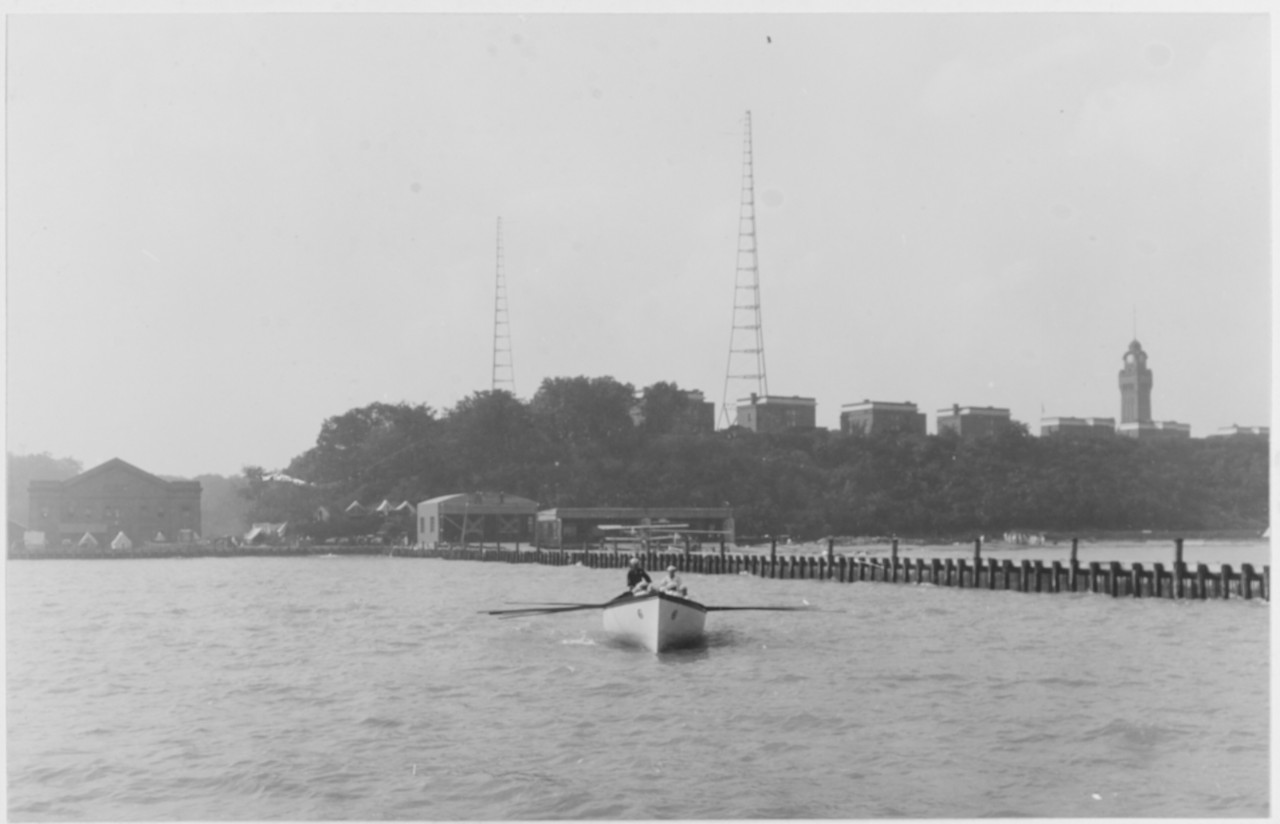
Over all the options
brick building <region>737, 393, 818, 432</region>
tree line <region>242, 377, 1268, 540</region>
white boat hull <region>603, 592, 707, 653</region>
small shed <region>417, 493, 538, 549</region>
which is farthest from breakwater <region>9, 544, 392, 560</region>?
white boat hull <region>603, 592, 707, 653</region>

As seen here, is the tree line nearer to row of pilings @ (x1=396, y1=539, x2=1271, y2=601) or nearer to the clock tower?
the clock tower

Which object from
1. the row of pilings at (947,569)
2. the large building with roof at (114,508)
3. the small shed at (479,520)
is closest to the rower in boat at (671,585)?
the row of pilings at (947,569)

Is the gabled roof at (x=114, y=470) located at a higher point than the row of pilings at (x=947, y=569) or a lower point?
higher

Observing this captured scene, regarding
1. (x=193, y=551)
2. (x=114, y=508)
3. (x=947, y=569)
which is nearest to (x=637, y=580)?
(x=947, y=569)

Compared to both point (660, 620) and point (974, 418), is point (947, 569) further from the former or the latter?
point (974, 418)

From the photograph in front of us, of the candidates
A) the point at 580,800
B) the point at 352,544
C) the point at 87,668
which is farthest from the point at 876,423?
the point at 580,800

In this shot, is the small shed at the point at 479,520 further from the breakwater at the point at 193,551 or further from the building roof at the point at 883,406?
the building roof at the point at 883,406

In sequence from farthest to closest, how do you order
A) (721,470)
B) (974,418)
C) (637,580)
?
1. (974,418)
2. (721,470)
3. (637,580)
